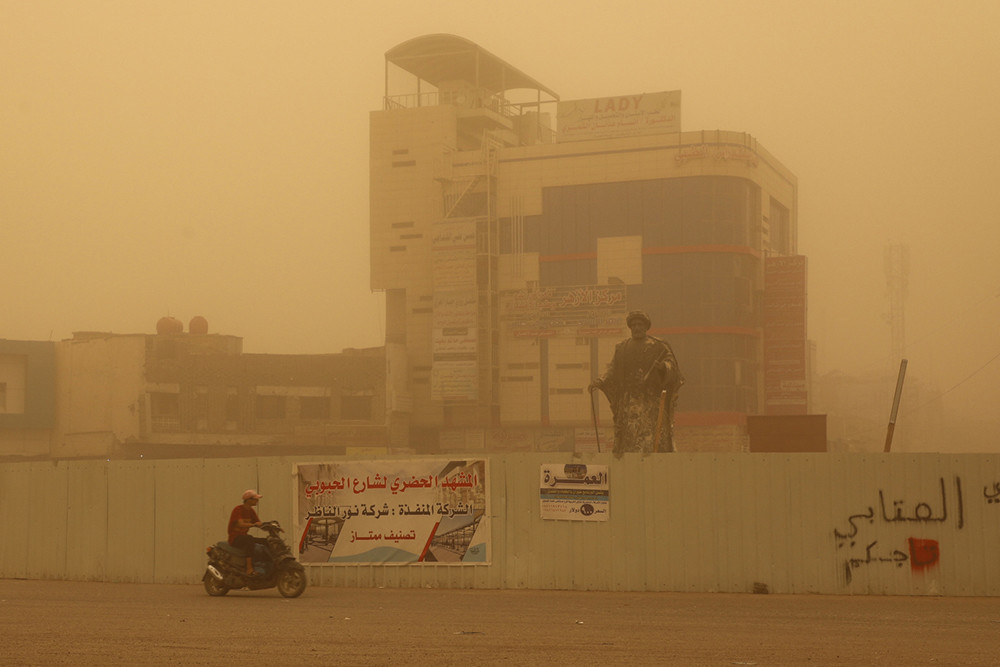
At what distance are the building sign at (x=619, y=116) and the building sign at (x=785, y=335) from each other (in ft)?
48.3

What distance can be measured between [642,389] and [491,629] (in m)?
10.6

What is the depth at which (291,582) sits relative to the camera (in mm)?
20109

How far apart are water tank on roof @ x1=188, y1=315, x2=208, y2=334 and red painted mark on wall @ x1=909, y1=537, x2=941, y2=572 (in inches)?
3817

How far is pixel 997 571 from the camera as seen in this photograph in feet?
65.3

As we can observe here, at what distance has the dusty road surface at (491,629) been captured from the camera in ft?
39.4

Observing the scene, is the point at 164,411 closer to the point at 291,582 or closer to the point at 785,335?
the point at 785,335

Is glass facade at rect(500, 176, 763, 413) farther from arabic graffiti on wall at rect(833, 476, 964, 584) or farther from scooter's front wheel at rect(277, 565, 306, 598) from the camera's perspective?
scooter's front wheel at rect(277, 565, 306, 598)

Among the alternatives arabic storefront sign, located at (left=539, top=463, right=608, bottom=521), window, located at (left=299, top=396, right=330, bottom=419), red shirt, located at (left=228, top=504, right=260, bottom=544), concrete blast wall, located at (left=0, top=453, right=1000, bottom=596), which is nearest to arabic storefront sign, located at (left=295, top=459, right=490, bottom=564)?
concrete blast wall, located at (left=0, top=453, right=1000, bottom=596)

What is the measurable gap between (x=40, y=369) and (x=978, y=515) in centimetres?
9263

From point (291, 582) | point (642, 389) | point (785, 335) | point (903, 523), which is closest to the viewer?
point (291, 582)

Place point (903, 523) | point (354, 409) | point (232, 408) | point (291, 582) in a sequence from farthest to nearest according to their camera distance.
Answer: point (354, 409), point (232, 408), point (903, 523), point (291, 582)

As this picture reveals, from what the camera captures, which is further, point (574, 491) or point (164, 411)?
point (164, 411)

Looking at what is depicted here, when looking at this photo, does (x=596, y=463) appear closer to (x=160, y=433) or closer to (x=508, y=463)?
(x=508, y=463)

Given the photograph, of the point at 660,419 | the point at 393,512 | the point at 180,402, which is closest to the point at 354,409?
the point at 180,402
